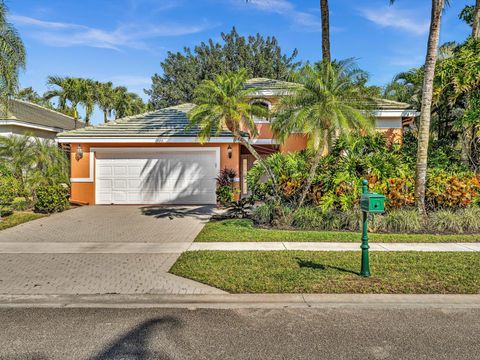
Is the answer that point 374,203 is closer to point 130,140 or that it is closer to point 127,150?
point 130,140

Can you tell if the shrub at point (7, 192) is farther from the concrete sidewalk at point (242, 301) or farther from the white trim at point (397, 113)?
the white trim at point (397, 113)

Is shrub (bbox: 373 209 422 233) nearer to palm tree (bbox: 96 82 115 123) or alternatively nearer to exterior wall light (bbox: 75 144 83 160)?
exterior wall light (bbox: 75 144 83 160)

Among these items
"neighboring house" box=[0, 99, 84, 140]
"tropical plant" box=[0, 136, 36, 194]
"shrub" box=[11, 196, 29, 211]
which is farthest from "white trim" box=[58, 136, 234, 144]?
"neighboring house" box=[0, 99, 84, 140]

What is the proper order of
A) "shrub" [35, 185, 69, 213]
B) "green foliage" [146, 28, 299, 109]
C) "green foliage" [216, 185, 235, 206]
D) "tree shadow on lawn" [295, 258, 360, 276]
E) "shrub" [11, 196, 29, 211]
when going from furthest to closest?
1. "green foliage" [146, 28, 299, 109]
2. "green foliage" [216, 185, 235, 206]
3. "shrub" [11, 196, 29, 211]
4. "shrub" [35, 185, 69, 213]
5. "tree shadow on lawn" [295, 258, 360, 276]

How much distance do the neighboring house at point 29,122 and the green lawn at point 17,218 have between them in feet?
19.8

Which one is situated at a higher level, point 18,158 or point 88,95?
point 88,95

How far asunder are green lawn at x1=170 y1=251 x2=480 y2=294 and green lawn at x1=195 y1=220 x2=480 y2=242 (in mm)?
1382

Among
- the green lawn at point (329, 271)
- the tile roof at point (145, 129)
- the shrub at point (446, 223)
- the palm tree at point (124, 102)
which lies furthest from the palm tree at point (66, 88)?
the shrub at point (446, 223)

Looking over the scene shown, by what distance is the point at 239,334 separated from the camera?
4195mm

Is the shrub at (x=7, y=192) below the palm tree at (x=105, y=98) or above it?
below

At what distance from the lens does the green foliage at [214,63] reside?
39.6 m

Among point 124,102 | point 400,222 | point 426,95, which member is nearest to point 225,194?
point 400,222

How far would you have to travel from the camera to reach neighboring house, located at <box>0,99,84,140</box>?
1995 cm

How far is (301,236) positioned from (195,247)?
9.46ft
